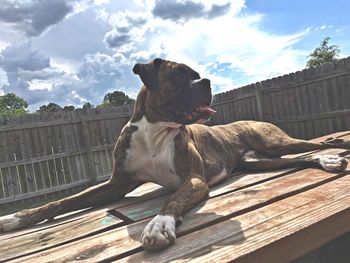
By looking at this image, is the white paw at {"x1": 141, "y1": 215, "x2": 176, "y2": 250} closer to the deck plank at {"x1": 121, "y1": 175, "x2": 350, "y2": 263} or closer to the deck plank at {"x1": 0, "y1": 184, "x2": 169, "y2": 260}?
the deck plank at {"x1": 121, "y1": 175, "x2": 350, "y2": 263}

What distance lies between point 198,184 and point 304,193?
23.8 inches

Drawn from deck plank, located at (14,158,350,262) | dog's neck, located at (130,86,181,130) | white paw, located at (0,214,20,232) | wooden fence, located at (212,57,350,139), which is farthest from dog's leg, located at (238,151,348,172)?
wooden fence, located at (212,57,350,139)

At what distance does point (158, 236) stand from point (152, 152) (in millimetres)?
1204

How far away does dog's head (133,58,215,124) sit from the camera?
2.58 m

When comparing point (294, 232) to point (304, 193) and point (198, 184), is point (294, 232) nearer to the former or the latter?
point (304, 193)

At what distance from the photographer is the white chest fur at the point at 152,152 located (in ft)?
8.64

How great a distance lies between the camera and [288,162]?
9.88ft

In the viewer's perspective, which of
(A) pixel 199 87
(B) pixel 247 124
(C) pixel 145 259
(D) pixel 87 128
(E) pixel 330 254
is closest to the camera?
(C) pixel 145 259

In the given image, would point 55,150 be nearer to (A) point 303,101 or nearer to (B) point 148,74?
(A) point 303,101

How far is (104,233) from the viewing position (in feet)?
5.94

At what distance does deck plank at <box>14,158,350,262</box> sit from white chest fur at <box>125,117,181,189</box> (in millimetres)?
529

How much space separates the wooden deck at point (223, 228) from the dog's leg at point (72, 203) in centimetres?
10

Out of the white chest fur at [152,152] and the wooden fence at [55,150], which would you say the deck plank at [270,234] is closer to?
the white chest fur at [152,152]

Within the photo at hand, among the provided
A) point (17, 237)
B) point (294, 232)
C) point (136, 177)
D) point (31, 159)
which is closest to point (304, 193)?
point (294, 232)
